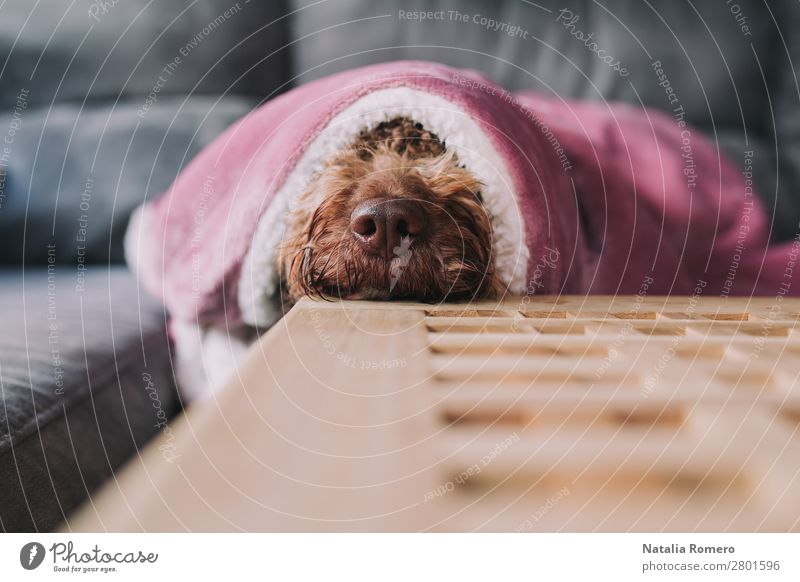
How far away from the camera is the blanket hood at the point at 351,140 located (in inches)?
28.3

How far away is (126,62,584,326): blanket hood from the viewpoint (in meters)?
0.72

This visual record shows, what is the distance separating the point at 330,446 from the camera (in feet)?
0.81

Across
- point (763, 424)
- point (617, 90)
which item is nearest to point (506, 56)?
point (617, 90)

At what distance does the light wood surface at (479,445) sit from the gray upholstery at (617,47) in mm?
1240
